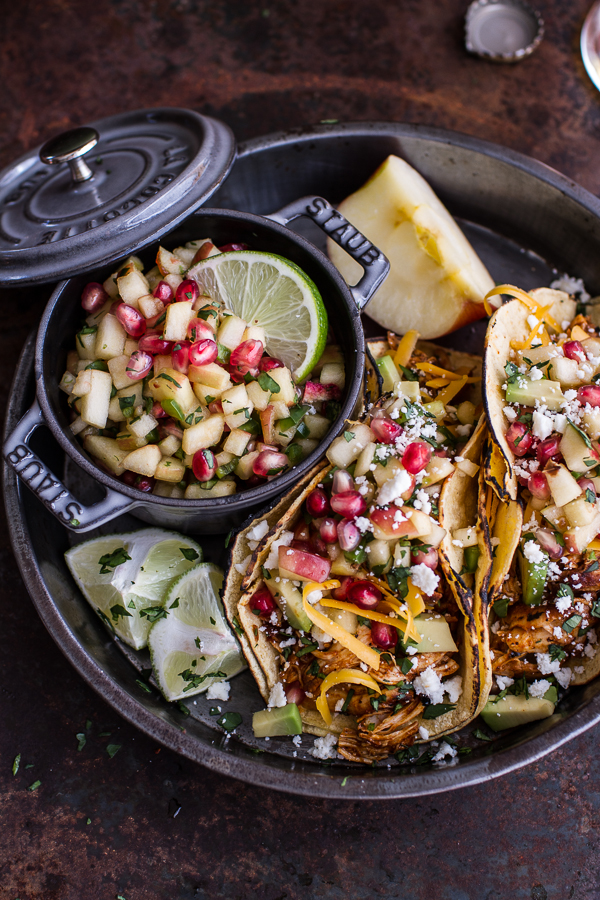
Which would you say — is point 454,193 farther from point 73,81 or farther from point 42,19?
point 42,19

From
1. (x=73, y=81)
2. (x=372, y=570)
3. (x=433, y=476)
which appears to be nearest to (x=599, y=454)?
(x=433, y=476)

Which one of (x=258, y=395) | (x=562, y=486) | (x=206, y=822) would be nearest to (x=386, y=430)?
(x=258, y=395)

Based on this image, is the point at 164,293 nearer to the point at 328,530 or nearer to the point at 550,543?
the point at 328,530

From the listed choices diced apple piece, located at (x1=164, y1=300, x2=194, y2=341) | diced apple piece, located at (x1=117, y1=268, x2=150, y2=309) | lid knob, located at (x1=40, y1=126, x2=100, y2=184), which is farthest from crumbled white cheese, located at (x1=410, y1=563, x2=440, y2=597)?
lid knob, located at (x1=40, y1=126, x2=100, y2=184)

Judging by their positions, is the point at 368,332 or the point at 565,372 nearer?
the point at 565,372

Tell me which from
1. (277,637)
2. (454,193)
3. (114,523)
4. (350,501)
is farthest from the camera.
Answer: (454,193)

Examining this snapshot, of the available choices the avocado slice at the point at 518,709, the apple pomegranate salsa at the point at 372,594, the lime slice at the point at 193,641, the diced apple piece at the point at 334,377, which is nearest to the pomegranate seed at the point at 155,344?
the diced apple piece at the point at 334,377

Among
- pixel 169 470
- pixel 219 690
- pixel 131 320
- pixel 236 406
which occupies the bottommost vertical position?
pixel 219 690
